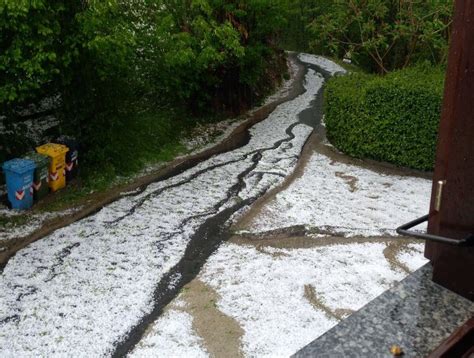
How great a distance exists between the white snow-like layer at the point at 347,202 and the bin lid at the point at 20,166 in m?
4.04

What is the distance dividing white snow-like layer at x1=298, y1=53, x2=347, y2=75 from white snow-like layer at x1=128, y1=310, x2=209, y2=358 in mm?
23317

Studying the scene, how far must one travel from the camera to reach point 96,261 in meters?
7.18

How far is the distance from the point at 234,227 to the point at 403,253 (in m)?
2.81

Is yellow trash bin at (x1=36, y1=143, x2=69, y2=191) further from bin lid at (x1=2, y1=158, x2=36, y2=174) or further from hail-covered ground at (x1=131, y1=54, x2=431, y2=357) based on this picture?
hail-covered ground at (x1=131, y1=54, x2=431, y2=357)

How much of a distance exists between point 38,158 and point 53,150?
0.43 metres

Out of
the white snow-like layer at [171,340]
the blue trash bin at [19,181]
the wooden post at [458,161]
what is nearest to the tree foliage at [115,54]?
the blue trash bin at [19,181]

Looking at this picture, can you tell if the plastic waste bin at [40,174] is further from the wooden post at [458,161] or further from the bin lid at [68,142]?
the wooden post at [458,161]

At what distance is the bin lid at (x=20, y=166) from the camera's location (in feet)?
27.4

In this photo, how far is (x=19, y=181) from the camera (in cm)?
840

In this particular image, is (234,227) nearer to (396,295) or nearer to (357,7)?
(396,295)

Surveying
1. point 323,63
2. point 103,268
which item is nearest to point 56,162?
point 103,268

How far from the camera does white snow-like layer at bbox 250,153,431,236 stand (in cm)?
852

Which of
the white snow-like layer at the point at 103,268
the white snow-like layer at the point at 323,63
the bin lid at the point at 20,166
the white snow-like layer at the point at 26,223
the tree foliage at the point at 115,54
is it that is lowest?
the white snow-like layer at the point at 103,268

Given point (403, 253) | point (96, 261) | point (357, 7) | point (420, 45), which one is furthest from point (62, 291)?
point (420, 45)
